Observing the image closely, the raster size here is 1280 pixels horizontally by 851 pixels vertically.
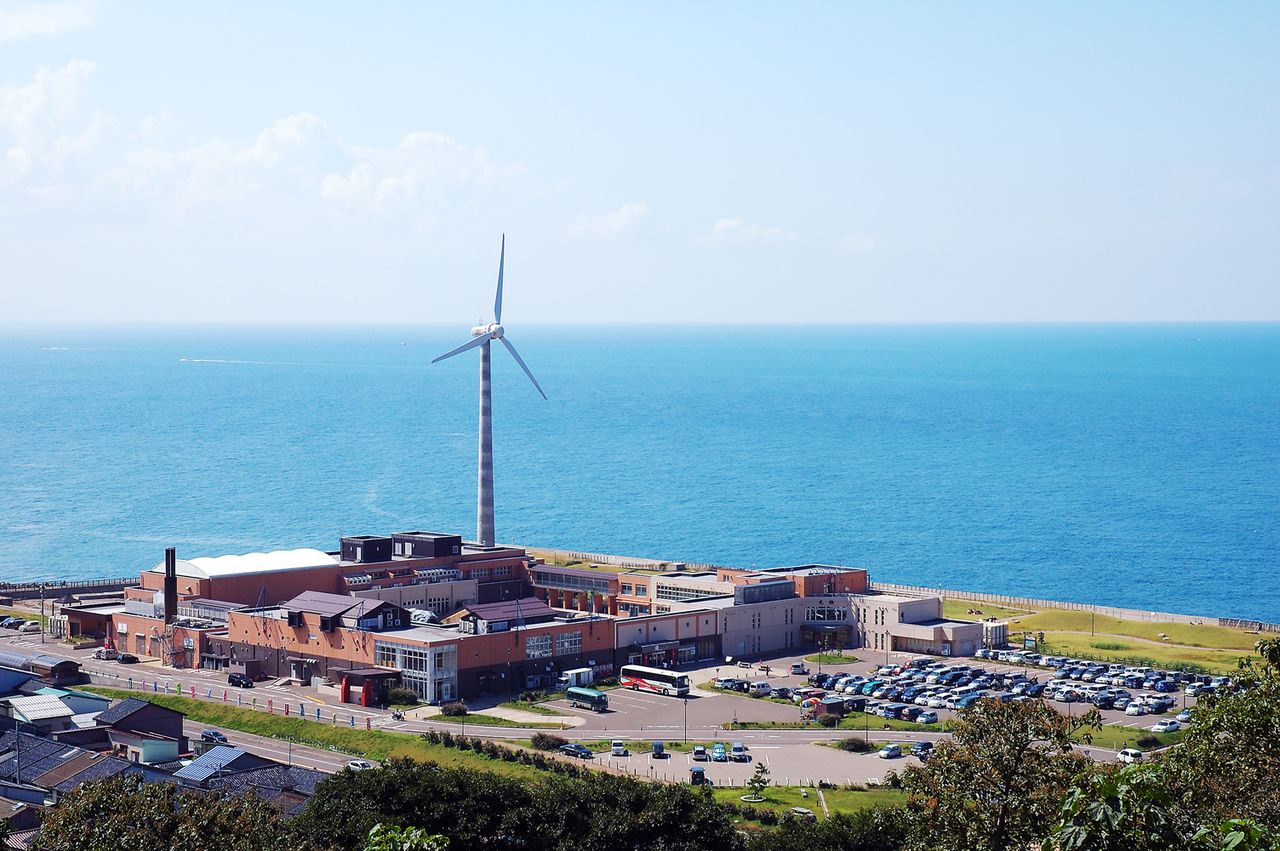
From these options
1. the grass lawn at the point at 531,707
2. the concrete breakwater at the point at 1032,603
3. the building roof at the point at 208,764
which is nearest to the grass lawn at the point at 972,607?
the concrete breakwater at the point at 1032,603

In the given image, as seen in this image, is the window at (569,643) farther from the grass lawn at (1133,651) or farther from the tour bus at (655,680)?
the grass lawn at (1133,651)

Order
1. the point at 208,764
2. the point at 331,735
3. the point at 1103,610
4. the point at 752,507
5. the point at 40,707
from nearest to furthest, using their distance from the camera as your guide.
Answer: the point at 208,764 → the point at 40,707 → the point at 331,735 → the point at 1103,610 → the point at 752,507

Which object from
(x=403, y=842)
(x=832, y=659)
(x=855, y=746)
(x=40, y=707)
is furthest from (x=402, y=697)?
(x=403, y=842)

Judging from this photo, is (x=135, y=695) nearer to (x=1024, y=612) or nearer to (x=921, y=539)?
(x=1024, y=612)

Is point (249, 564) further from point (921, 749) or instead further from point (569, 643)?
point (921, 749)

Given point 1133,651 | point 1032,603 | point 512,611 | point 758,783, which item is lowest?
point 1032,603

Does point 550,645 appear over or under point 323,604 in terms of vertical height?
under
